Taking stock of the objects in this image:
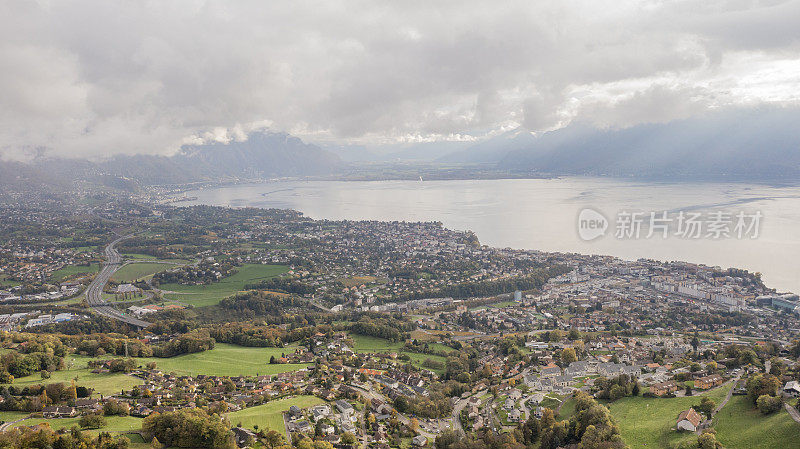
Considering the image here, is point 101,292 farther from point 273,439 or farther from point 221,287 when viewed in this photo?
point 273,439

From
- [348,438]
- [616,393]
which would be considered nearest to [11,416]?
[348,438]

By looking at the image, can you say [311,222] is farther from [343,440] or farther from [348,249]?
[343,440]

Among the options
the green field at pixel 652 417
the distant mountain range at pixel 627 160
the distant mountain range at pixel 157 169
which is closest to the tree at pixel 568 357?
the green field at pixel 652 417

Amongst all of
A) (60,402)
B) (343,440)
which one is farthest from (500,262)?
(60,402)

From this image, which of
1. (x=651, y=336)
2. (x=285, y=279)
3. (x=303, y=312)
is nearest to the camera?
(x=651, y=336)

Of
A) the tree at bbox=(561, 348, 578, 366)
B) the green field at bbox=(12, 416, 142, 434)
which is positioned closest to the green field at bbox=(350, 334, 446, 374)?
the tree at bbox=(561, 348, 578, 366)

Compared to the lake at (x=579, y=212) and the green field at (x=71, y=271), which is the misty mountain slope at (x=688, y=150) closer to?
the lake at (x=579, y=212)
